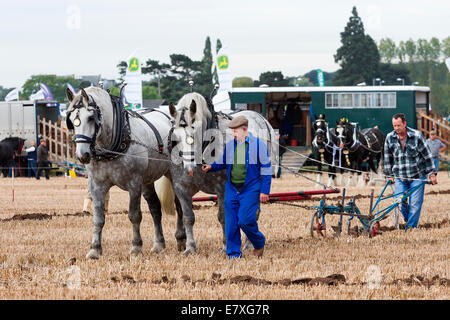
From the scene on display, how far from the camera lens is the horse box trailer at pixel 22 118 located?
3806 cm

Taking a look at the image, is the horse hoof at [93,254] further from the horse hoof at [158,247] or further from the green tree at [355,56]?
the green tree at [355,56]

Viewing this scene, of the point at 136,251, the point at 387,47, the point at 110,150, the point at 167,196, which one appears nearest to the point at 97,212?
the point at 136,251

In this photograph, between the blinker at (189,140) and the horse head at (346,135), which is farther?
the horse head at (346,135)

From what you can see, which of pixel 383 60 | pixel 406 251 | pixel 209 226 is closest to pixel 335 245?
pixel 406 251

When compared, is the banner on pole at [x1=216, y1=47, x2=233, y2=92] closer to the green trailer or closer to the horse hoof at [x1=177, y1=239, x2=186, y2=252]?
the green trailer

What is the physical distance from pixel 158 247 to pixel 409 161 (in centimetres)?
419

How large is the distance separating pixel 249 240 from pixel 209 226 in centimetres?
329

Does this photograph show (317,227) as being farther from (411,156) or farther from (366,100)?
(366,100)

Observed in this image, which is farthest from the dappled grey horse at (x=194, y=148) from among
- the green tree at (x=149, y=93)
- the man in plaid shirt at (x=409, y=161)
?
the green tree at (x=149, y=93)

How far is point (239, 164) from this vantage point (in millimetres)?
10250

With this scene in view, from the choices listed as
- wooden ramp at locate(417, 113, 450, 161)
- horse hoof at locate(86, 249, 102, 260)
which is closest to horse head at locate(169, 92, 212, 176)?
horse hoof at locate(86, 249, 102, 260)

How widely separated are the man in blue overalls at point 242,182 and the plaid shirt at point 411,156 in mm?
3280

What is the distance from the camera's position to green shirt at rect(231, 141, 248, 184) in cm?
1024

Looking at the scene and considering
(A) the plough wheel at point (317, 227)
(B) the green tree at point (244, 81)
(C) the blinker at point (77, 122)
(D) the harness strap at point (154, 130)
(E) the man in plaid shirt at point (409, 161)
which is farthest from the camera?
(B) the green tree at point (244, 81)
